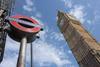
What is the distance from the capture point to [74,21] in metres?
31.2

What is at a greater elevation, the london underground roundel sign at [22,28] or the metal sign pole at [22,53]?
the london underground roundel sign at [22,28]

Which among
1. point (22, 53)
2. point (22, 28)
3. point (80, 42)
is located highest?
point (80, 42)

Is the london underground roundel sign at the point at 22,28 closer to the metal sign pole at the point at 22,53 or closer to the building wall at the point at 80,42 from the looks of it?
the metal sign pole at the point at 22,53

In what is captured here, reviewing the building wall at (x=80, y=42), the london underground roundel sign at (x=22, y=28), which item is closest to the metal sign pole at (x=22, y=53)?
the london underground roundel sign at (x=22, y=28)

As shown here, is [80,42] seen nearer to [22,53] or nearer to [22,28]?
[22,28]

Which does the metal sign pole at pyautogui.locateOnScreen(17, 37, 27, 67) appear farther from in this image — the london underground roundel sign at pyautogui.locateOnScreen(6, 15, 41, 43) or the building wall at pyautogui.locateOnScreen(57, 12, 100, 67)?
the building wall at pyautogui.locateOnScreen(57, 12, 100, 67)

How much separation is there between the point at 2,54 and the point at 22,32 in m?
2.67

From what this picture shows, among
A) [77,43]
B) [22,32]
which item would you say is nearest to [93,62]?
[77,43]

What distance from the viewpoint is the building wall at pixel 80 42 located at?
2278cm

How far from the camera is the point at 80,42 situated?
84.6 ft

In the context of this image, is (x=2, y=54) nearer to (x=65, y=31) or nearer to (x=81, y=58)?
(x=81, y=58)

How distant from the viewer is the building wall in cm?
2278

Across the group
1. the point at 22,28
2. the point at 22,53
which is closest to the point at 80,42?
the point at 22,28

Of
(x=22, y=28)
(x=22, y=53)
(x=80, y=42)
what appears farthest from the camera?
(x=80, y=42)
